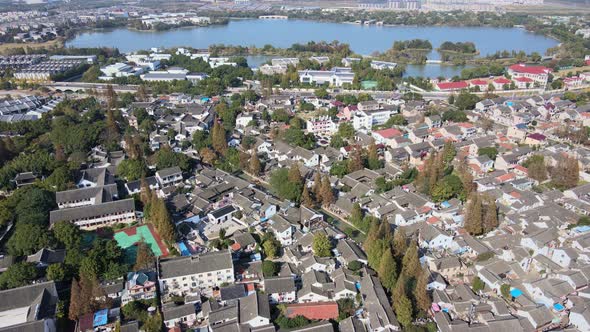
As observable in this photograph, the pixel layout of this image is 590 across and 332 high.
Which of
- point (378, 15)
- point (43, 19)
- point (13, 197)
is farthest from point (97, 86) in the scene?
point (378, 15)

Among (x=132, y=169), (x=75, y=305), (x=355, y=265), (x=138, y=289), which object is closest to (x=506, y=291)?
(x=355, y=265)

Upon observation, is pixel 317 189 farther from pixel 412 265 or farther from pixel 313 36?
pixel 313 36

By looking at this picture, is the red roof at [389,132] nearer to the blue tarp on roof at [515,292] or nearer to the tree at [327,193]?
the tree at [327,193]

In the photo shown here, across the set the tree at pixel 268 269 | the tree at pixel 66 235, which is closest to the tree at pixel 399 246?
the tree at pixel 268 269

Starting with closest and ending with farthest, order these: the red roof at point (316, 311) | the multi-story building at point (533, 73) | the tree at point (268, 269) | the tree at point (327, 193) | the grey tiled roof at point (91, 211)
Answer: the red roof at point (316, 311)
the tree at point (268, 269)
the grey tiled roof at point (91, 211)
the tree at point (327, 193)
the multi-story building at point (533, 73)

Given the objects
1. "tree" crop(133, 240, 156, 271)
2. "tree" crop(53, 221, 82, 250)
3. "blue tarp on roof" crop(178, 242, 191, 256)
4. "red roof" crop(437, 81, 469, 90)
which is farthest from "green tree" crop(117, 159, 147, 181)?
"red roof" crop(437, 81, 469, 90)

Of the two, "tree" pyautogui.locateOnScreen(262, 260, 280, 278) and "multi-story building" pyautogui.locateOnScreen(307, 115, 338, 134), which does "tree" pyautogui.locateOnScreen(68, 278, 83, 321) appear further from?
"multi-story building" pyautogui.locateOnScreen(307, 115, 338, 134)

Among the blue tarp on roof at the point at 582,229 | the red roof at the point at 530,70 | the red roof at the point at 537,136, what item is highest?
the red roof at the point at 530,70

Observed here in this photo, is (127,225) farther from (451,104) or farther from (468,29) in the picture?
(468,29)
